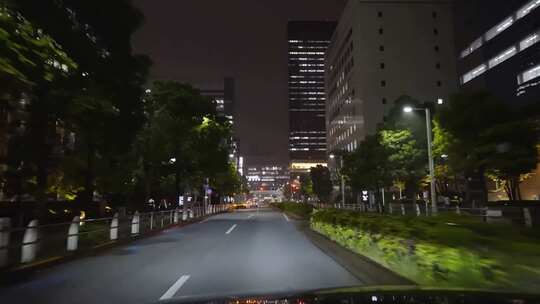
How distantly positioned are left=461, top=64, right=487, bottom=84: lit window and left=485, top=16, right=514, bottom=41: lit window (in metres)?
4.01

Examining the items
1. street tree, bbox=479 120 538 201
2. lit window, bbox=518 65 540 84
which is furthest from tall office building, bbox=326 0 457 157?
street tree, bbox=479 120 538 201

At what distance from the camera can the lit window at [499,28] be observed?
5319cm

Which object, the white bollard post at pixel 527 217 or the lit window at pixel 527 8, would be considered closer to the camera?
the white bollard post at pixel 527 217

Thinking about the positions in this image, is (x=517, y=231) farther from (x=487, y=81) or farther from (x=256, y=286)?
(x=487, y=81)

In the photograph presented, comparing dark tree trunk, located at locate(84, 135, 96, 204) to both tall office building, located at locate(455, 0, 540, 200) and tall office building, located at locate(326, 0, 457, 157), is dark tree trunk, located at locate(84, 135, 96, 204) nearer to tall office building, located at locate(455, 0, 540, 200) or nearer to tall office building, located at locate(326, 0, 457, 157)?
tall office building, located at locate(455, 0, 540, 200)

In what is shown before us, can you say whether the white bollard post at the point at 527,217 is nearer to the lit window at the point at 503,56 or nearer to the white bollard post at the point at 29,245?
the white bollard post at the point at 29,245

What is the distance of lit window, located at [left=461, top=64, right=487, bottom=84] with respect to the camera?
196ft

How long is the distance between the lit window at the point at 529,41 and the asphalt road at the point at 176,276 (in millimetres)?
47021

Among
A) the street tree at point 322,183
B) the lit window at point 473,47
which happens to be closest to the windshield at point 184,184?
the lit window at point 473,47

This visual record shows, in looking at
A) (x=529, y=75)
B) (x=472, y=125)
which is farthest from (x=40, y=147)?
(x=529, y=75)

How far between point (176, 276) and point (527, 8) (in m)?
56.3

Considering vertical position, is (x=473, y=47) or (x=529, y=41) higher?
(x=473, y=47)

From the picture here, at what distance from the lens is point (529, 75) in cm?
4844

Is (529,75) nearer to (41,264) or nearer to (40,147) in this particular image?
(40,147)
